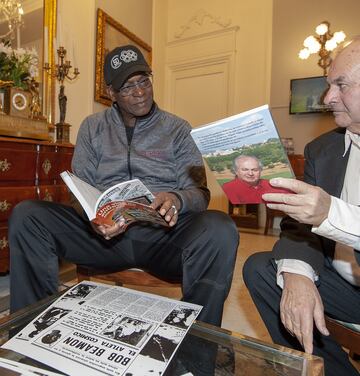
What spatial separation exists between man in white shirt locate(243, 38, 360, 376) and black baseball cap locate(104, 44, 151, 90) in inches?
28.7

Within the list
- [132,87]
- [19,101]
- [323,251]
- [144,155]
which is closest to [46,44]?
[19,101]

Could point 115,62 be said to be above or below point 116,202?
above

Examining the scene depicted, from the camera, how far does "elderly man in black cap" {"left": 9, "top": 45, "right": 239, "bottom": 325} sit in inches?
36.4

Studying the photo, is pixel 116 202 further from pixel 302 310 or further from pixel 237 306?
pixel 237 306

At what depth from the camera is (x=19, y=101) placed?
181cm

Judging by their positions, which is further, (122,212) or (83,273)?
(83,273)

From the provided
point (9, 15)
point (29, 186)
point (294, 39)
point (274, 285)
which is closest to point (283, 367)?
point (274, 285)

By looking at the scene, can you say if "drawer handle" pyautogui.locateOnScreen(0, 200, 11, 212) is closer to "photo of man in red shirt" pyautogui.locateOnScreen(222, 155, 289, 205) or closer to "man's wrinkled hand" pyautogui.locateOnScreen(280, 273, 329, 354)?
"photo of man in red shirt" pyautogui.locateOnScreen(222, 155, 289, 205)

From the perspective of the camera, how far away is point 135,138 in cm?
128

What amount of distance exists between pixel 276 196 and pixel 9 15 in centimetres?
227

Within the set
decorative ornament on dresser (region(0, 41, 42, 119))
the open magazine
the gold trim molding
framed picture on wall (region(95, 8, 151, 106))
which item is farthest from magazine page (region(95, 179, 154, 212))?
the gold trim molding

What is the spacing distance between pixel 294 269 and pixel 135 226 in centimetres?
54

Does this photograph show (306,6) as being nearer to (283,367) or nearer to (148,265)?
(148,265)

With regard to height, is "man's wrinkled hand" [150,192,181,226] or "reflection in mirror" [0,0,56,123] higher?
"reflection in mirror" [0,0,56,123]
